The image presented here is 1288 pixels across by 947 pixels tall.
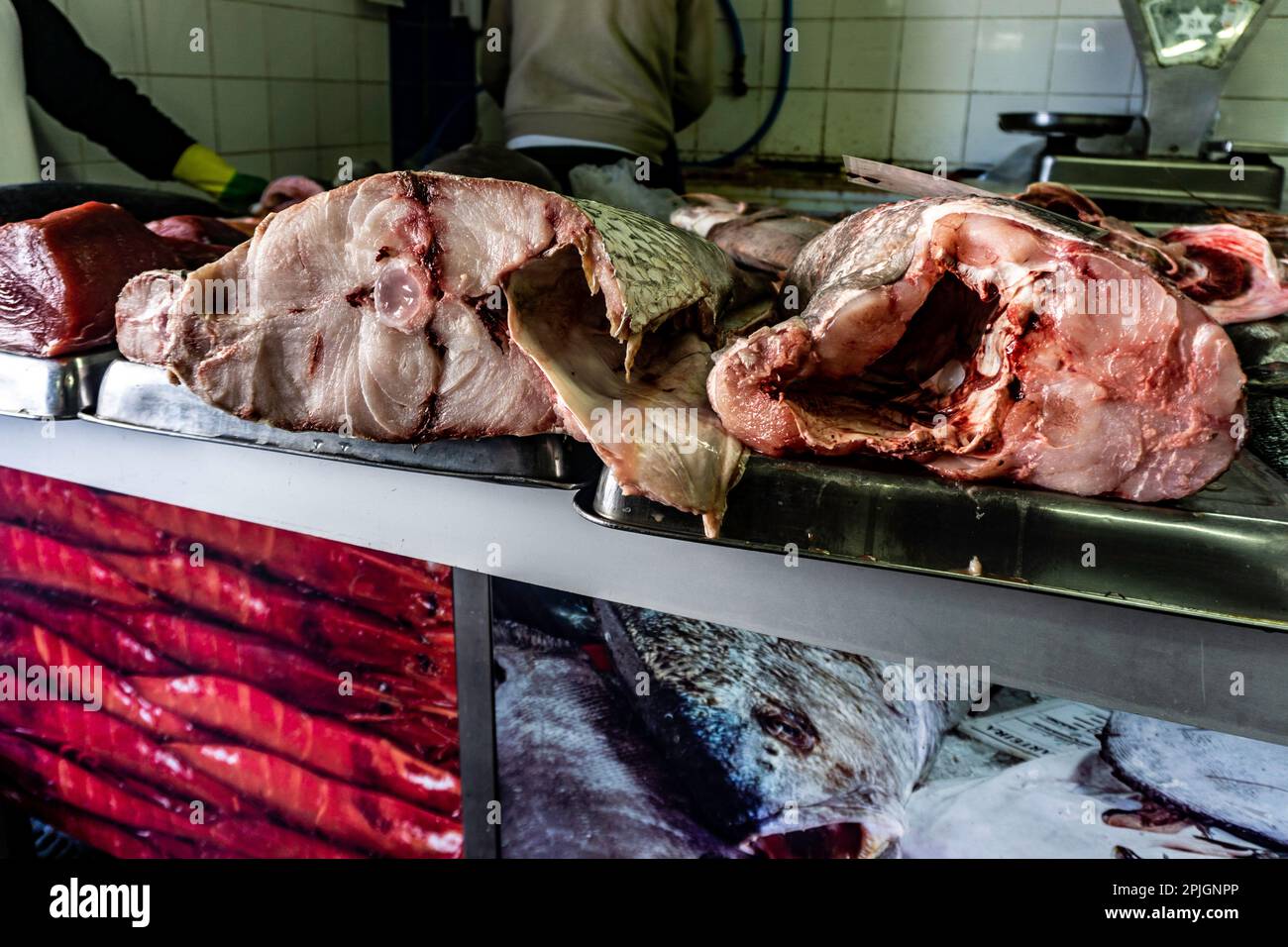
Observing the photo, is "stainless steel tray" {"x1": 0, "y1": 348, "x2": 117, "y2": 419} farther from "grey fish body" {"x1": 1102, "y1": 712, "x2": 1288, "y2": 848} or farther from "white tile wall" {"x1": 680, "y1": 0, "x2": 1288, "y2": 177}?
"white tile wall" {"x1": 680, "y1": 0, "x2": 1288, "y2": 177}

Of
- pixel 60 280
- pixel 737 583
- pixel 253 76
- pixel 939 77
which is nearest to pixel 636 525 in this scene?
pixel 737 583

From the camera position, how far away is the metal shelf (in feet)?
2.66

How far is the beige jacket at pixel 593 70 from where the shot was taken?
3484mm

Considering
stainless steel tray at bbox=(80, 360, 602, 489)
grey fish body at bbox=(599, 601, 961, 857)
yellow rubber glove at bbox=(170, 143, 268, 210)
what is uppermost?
yellow rubber glove at bbox=(170, 143, 268, 210)

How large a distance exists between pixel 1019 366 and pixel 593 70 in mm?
3087

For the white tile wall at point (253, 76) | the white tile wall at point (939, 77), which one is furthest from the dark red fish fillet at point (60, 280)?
the white tile wall at point (939, 77)

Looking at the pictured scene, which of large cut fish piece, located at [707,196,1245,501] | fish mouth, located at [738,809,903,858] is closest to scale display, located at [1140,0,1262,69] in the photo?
large cut fish piece, located at [707,196,1245,501]

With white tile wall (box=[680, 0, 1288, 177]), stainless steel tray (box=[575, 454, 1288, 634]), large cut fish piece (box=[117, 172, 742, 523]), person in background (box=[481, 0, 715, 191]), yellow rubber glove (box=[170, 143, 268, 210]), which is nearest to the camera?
stainless steel tray (box=[575, 454, 1288, 634])

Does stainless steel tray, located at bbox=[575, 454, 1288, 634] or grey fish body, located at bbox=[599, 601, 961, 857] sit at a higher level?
stainless steel tray, located at bbox=[575, 454, 1288, 634]

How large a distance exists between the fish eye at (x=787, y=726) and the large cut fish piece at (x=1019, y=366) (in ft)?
1.39

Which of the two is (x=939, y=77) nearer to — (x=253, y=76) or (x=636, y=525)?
(x=253, y=76)

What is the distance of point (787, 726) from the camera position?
3.78ft
